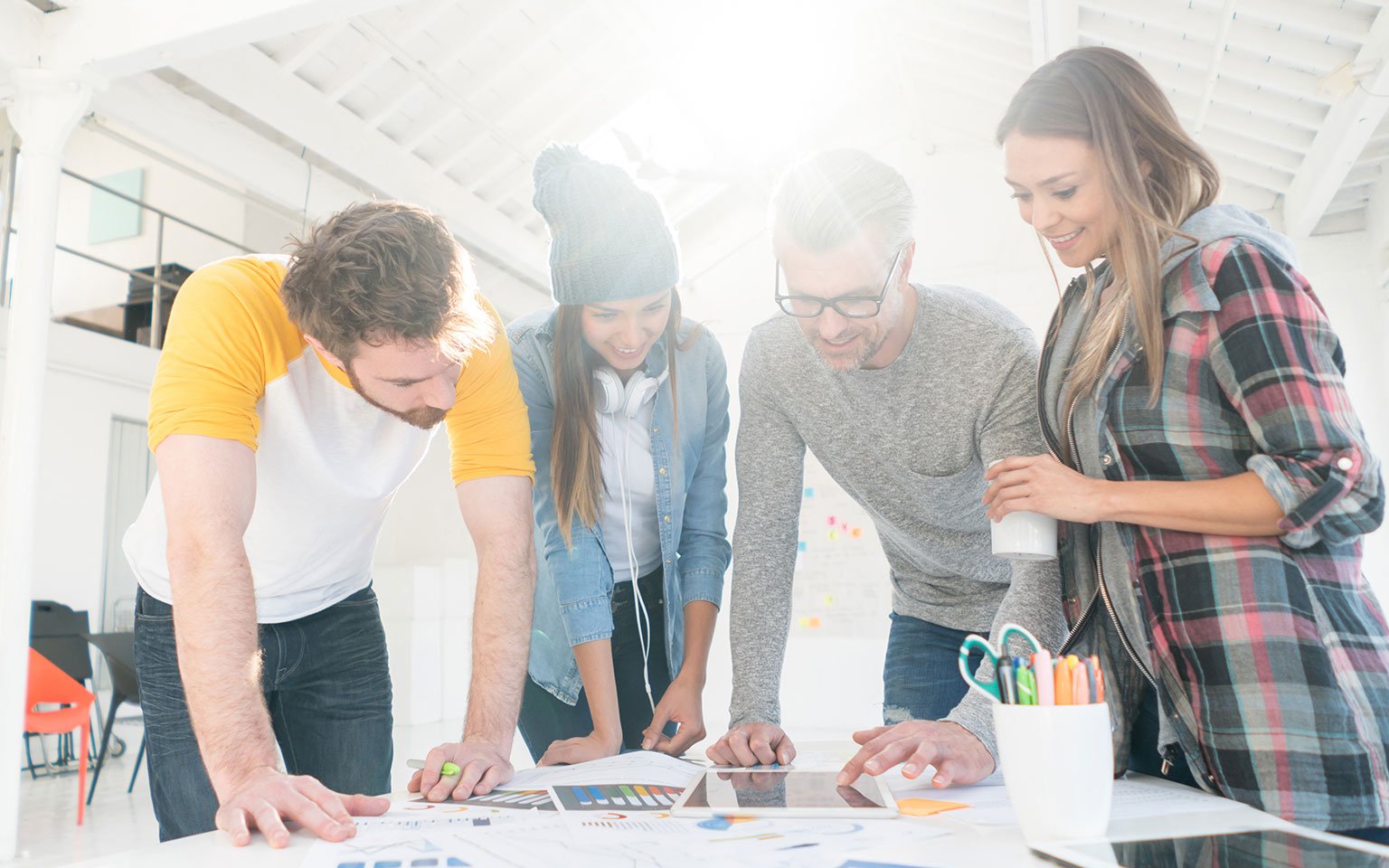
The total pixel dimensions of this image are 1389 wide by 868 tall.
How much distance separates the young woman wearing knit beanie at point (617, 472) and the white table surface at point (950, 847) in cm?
66

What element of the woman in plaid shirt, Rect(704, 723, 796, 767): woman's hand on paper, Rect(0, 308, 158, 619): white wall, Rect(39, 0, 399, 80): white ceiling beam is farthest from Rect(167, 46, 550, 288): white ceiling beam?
the woman in plaid shirt

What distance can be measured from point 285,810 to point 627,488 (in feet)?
2.87

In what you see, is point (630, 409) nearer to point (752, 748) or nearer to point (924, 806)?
point (752, 748)

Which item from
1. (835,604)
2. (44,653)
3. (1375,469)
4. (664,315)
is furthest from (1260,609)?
(835,604)

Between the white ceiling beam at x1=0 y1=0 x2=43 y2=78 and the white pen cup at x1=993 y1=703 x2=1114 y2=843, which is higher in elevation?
the white ceiling beam at x1=0 y1=0 x2=43 y2=78

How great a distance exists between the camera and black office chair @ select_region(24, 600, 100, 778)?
16.9ft

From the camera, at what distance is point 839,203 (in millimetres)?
1324

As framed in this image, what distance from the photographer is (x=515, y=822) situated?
0.84 metres

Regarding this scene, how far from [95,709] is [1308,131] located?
24.6 feet

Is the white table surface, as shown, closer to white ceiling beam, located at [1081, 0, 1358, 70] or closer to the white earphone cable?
the white earphone cable

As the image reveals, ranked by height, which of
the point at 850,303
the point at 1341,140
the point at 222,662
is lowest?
the point at 222,662

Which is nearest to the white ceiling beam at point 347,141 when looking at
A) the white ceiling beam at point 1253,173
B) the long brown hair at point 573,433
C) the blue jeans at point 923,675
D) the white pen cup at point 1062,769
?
the long brown hair at point 573,433

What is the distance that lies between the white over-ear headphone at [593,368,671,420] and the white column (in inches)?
110

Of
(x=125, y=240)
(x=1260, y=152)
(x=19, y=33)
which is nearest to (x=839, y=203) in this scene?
(x=19, y=33)
